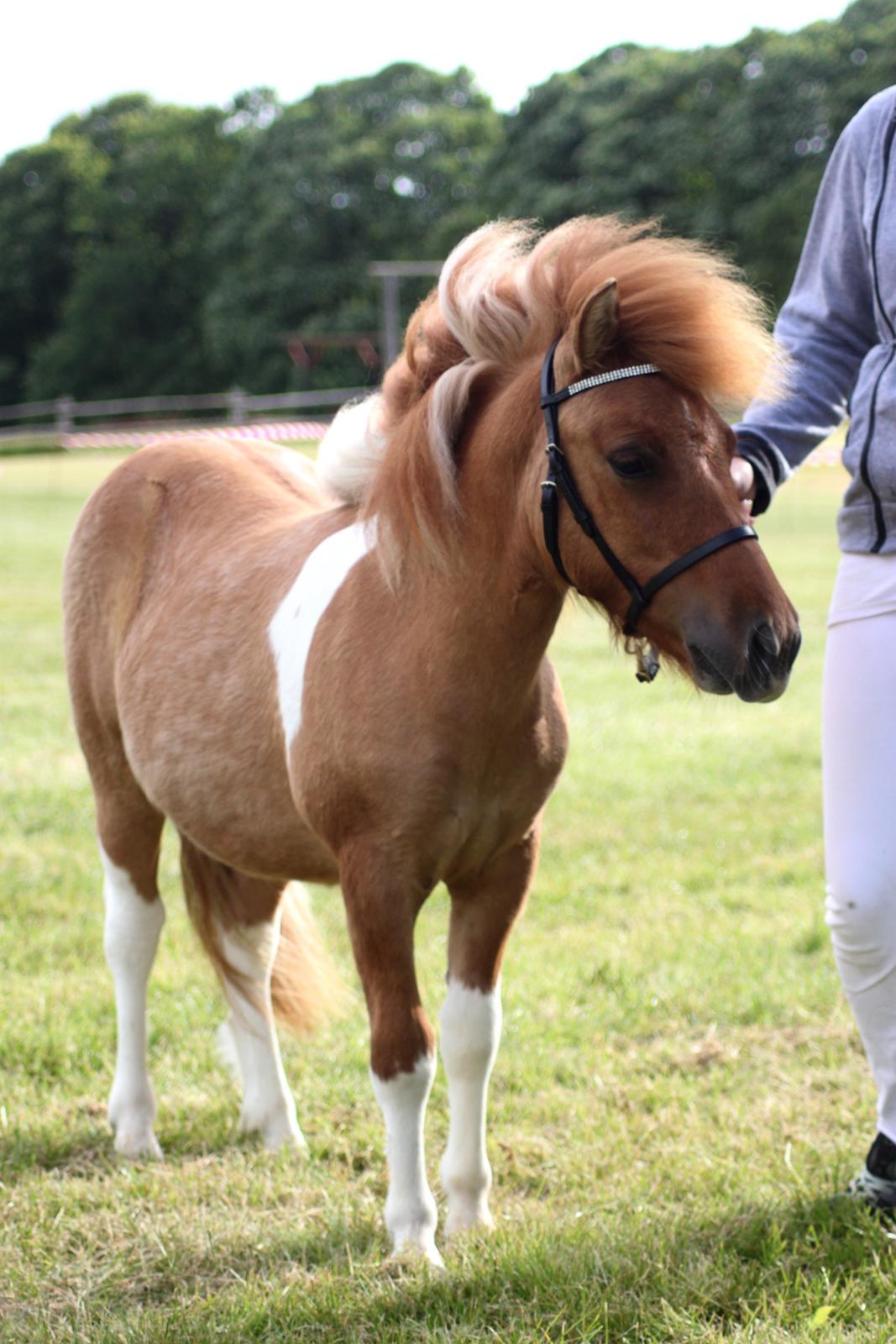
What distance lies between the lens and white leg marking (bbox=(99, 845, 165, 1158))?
11.3 ft

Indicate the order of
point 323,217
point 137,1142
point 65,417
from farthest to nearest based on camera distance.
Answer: point 323,217
point 65,417
point 137,1142

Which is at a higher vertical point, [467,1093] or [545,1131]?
[467,1093]

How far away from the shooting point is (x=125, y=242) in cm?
5462

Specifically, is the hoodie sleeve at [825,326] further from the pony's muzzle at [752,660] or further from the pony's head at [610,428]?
the pony's muzzle at [752,660]

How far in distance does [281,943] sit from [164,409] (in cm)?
3258

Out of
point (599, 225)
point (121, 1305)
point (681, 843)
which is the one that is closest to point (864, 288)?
point (599, 225)

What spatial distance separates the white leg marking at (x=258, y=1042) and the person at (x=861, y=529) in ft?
4.80

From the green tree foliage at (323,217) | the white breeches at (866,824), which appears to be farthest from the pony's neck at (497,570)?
the green tree foliage at (323,217)

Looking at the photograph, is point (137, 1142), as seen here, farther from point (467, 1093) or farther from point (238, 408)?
point (238, 408)

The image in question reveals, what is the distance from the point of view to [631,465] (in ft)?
7.02

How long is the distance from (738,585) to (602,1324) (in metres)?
1.38

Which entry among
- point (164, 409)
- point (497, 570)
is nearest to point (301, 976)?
point (497, 570)

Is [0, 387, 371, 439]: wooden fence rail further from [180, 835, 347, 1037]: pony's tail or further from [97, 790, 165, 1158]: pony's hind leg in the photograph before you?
[97, 790, 165, 1158]: pony's hind leg

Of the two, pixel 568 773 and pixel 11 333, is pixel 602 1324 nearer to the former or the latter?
pixel 568 773
